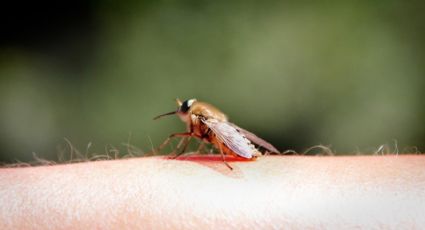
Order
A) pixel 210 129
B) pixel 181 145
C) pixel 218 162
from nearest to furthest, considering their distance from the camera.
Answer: pixel 218 162
pixel 181 145
pixel 210 129

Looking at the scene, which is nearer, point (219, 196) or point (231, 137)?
point (219, 196)

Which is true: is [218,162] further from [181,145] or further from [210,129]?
[210,129]

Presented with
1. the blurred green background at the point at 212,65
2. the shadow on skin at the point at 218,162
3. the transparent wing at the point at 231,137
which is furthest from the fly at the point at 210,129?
the blurred green background at the point at 212,65

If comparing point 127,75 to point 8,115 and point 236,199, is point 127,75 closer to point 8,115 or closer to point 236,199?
point 8,115

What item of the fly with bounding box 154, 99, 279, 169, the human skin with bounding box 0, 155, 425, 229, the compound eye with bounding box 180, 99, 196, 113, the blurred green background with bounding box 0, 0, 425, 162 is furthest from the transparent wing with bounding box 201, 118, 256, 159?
the blurred green background with bounding box 0, 0, 425, 162

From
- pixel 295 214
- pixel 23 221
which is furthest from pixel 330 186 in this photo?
pixel 23 221

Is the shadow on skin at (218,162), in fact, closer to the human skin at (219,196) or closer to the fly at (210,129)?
the human skin at (219,196)

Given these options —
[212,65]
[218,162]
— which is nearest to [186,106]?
[218,162]
